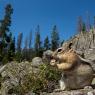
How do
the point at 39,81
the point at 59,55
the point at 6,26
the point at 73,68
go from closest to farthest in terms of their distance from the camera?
1. the point at 73,68
2. the point at 59,55
3. the point at 39,81
4. the point at 6,26

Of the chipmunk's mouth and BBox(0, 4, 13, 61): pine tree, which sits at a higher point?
BBox(0, 4, 13, 61): pine tree

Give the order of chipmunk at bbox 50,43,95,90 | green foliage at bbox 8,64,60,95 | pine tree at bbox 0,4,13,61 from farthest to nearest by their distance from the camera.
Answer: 1. pine tree at bbox 0,4,13,61
2. green foliage at bbox 8,64,60,95
3. chipmunk at bbox 50,43,95,90

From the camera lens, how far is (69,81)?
7254 mm

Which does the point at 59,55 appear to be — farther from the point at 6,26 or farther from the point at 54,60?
the point at 6,26

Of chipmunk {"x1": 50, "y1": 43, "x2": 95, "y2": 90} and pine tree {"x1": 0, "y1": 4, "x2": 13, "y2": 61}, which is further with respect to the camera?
pine tree {"x1": 0, "y1": 4, "x2": 13, "y2": 61}

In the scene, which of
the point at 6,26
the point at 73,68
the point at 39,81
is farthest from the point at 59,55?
the point at 6,26

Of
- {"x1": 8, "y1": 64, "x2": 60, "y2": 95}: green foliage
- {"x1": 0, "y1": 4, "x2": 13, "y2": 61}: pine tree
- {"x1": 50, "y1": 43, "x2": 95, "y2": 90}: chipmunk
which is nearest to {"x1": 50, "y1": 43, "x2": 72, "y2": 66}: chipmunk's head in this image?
{"x1": 50, "y1": 43, "x2": 95, "y2": 90}: chipmunk

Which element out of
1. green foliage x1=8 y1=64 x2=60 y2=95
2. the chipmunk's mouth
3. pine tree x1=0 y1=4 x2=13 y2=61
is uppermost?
pine tree x1=0 y1=4 x2=13 y2=61

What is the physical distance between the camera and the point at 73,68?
7.03m

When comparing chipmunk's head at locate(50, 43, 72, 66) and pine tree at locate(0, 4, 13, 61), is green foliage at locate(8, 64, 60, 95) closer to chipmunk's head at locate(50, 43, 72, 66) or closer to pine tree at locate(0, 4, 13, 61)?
chipmunk's head at locate(50, 43, 72, 66)

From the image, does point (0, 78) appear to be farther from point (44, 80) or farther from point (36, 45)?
point (36, 45)

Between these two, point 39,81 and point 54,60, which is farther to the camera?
point 39,81

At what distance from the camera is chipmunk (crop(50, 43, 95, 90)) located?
7.03m

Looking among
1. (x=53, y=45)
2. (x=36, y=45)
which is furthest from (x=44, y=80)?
(x=36, y=45)
